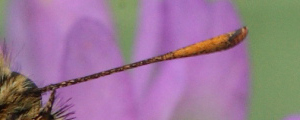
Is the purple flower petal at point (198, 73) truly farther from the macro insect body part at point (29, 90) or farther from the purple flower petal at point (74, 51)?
the macro insect body part at point (29, 90)

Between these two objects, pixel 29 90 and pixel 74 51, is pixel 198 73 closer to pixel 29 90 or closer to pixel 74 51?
pixel 74 51

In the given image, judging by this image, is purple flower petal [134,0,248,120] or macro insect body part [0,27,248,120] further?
purple flower petal [134,0,248,120]

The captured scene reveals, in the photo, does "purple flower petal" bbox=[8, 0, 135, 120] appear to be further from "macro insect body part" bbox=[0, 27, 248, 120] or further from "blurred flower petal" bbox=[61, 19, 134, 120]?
"macro insect body part" bbox=[0, 27, 248, 120]

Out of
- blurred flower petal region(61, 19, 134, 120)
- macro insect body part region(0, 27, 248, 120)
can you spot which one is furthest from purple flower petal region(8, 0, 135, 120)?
macro insect body part region(0, 27, 248, 120)

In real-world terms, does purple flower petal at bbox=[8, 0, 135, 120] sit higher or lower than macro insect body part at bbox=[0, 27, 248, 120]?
higher

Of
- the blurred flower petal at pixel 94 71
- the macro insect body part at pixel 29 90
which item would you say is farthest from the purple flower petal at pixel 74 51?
the macro insect body part at pixel 29 90

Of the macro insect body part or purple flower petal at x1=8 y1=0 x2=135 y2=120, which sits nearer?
the macro insect body part
